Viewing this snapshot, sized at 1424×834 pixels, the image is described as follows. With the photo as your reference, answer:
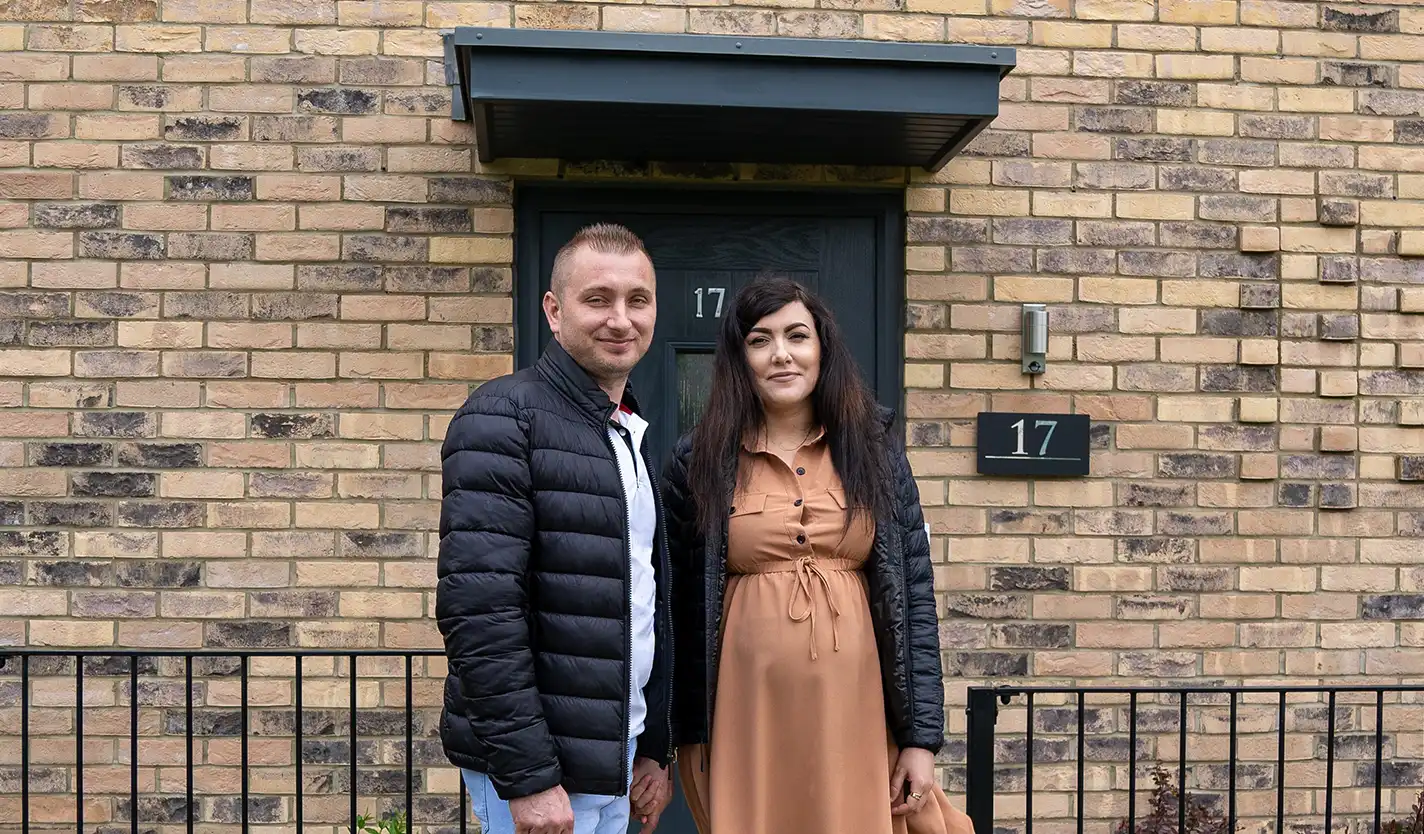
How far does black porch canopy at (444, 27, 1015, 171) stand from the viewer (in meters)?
3.52

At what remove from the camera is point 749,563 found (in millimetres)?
2551

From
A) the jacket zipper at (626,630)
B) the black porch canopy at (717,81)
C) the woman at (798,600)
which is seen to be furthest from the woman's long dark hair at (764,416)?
the black porch canopy at (717,81)

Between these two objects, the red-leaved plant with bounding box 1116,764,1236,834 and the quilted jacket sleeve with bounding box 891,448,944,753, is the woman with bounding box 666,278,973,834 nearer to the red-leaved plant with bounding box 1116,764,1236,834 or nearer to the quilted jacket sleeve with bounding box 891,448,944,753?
the quilted jacket sleeve with bounding box 891,448,944,753

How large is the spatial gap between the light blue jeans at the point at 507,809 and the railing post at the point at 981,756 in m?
1.22

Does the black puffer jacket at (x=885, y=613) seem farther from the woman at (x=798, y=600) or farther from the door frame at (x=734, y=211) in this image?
the door frame at (x=734, y=211)

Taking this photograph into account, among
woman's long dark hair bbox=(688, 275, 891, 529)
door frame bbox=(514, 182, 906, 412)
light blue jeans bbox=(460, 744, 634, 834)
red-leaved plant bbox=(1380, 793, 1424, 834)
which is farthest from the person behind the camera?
door frame bbox=(514, 182, 906, 412)

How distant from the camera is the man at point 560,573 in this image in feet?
6.98

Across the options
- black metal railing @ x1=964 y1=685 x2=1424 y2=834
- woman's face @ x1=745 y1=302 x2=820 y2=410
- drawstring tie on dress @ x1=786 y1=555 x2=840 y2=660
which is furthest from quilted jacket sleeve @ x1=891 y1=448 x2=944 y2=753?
black metal railing @ x1=964 y1=685 x2=1424 y2=834

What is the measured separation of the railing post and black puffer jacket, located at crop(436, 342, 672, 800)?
129cm

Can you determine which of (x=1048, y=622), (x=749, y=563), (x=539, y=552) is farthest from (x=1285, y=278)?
(x=539, y=552)

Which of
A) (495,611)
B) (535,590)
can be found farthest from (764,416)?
(495,611)

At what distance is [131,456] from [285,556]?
68cm

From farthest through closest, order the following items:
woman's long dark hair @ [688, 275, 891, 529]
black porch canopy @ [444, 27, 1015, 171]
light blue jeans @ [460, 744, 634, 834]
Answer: black porch canopy @ [444, 27, 1015, 171], woman's long dark hair @ [688, 275, 891, 529], light blue jeans @ [460, 744, 634, 834]

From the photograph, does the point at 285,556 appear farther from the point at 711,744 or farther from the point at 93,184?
the point at 711,744
